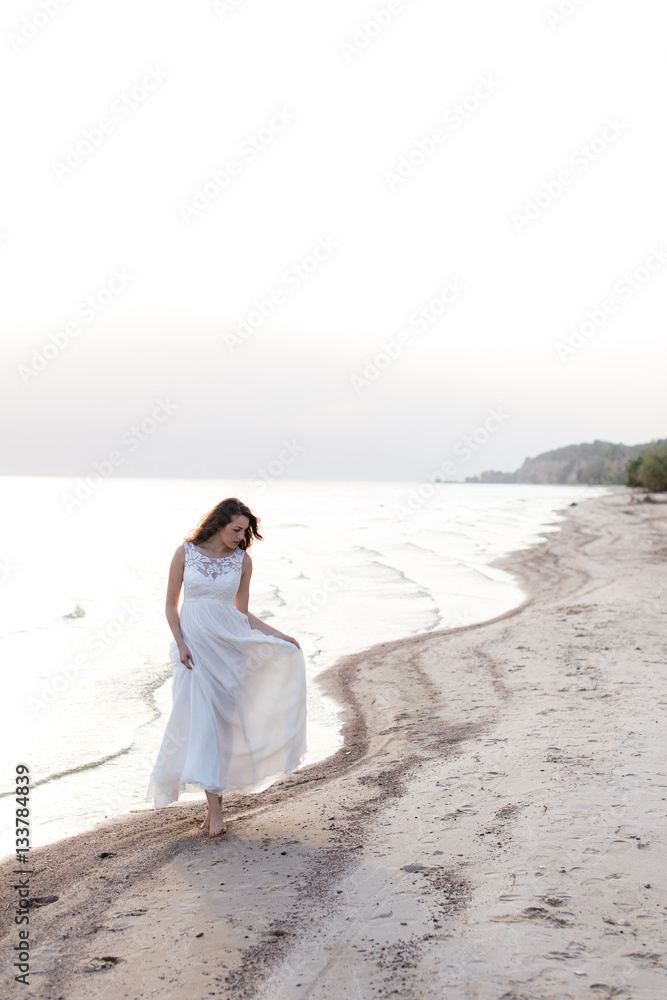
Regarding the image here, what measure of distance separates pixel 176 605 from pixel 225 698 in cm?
71

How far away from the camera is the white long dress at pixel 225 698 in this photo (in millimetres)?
4648

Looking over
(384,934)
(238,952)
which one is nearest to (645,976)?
(384,934)

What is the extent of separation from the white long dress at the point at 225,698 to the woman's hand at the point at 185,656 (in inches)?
1.3

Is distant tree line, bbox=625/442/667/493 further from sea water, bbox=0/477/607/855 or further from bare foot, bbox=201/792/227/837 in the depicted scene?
bare foot, bbox=201/792/227/837

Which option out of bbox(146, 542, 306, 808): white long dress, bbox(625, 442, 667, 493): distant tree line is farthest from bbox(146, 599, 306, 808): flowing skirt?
bbox(625, 442, 667, 493): distant tree line

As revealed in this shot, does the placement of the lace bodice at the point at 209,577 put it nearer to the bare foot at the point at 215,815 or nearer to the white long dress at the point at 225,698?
the white long dress at the point at 225,698

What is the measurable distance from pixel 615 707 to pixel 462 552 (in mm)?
23926

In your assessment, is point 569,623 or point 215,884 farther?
point 569,623

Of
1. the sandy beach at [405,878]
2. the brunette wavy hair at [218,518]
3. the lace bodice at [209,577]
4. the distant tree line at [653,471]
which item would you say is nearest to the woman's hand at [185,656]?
the lace bodice at [209,577]

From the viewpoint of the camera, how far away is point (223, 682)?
189 inches

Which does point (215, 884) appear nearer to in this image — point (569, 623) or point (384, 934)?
point (384, 934)

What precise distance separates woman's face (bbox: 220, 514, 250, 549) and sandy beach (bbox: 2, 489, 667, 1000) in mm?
1989

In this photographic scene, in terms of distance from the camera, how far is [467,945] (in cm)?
335

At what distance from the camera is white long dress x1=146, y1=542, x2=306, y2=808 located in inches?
183
